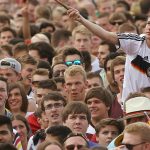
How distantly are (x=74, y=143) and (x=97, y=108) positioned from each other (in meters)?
2.30

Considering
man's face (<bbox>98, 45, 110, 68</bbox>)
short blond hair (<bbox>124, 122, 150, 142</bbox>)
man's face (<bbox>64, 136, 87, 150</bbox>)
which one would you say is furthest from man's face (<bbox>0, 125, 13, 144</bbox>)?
man's face (<bbox>98, 45, 110, 68</bbox>)

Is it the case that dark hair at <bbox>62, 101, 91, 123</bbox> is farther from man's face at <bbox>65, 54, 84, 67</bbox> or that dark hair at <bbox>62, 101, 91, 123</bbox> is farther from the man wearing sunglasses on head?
man's face at <bbox>65, 54, 84, 67</bbox>

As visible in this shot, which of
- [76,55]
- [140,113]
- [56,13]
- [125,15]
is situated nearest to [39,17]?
[56,13]

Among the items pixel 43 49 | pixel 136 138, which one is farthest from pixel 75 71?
pixel 136 138

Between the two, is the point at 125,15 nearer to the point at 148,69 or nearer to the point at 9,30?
the point at 9,30

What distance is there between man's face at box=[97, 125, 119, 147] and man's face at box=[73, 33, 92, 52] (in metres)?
5.95

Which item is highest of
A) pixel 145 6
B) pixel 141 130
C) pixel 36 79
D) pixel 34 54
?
pixel 145 6

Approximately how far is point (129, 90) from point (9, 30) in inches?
286

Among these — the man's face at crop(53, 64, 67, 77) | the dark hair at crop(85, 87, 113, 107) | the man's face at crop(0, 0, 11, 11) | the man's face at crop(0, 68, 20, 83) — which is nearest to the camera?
the dark hair at crop(85, 87, 113, 107)

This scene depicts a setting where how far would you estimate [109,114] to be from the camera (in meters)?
15.9

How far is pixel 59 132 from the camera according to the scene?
14.1 metres

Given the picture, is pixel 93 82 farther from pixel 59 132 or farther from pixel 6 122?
pixel 6 122

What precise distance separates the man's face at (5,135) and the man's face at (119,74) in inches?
127

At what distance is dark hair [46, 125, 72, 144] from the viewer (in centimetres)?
1402
